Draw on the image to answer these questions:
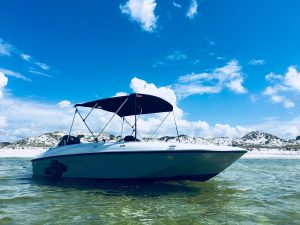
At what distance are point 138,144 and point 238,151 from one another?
411cm

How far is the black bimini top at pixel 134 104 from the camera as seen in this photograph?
15633mm

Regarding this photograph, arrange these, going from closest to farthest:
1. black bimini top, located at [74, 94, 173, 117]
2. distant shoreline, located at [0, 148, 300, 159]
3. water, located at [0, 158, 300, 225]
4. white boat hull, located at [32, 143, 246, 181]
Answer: water, located at [0, 158, 300, 225] → white boat hull, located at [32, 143, 246, 181] → black bimini top, located at [74, 94, 173, 117] → distant shoreline, located at [0, 148, 300, 159]

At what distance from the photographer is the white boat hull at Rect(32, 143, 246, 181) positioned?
13164 millimetres

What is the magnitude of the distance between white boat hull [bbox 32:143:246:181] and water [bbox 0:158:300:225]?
1.74 feet

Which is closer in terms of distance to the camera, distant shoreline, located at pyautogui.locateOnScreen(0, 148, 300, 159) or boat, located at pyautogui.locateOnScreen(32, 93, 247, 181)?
boat, located at pyautogui.locateOnScreen(32, 93, 247, 181)

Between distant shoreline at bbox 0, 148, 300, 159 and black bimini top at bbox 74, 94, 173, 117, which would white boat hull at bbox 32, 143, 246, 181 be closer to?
black bimini top at bbox 74, 94, 173, 117

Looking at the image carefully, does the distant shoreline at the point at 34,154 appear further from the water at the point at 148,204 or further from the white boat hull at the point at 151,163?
the water at the point at 148,204

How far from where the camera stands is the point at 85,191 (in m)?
13.3

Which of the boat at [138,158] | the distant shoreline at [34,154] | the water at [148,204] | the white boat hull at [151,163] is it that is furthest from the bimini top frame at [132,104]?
the distant shoreline at [34,154]

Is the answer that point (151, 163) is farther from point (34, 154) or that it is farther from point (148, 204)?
point (34, 154)

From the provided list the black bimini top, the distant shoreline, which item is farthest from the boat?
the distant shoreline

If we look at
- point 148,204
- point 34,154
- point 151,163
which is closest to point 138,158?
point 151,163

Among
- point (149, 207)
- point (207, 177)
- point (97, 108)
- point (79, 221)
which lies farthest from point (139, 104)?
point (79, 221)

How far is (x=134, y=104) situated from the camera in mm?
16688
